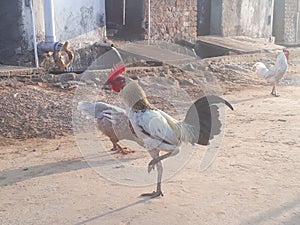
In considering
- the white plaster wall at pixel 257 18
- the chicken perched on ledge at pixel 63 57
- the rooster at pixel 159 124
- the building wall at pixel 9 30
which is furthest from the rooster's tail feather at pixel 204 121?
the white plaster wall at pixel 257 18

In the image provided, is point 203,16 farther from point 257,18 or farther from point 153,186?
point 153,186

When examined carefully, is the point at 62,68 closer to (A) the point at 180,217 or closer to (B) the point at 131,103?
(B) the point at 131,103

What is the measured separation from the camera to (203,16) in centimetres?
1476

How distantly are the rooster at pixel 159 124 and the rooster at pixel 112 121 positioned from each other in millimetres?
882

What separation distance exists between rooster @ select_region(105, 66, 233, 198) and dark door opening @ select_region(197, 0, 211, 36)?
10.7m

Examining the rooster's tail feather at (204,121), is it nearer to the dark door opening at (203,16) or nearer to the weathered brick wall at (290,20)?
the dark door opening at (203,16)

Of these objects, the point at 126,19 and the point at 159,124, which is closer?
the point at 159,124

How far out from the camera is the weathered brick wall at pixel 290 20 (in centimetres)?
1820

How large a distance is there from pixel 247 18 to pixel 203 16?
216 centimetres

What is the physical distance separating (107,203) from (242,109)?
4.50 m

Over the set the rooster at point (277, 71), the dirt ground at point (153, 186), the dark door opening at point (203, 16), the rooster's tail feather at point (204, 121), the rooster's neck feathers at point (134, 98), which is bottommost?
the dirt ground at point (153, 186)

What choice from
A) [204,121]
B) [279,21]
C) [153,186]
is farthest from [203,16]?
[153,186]

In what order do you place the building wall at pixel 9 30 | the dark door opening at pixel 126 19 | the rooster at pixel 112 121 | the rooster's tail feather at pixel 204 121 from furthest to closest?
1. the dark door opening at pixel 126 19
2. the building wall at pixel 9 30
3. the rooster at pixel 112 121
4. the rooster's tail feather at pixel 204 121

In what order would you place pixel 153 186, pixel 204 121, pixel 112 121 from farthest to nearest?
pixel 112 121
pixel 153 186
pixel 204 121
